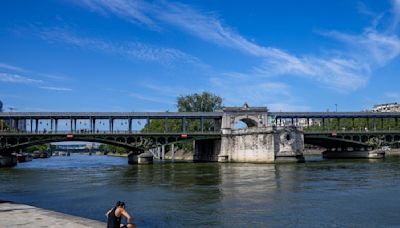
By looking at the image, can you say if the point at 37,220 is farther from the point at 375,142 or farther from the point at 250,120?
the point at 375,142

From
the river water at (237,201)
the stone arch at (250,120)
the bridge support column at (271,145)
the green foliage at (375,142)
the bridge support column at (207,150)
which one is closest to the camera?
the river water at (237,201)

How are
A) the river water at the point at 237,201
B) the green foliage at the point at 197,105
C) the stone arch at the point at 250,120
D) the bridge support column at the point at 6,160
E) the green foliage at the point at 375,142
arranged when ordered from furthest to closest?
the green foliage at the point at 197,105
the green foliage at the point at 375,142
the stone arch at the point at 250,120
the bridge support column at the point at 6,160
the river water at the point at 237,201

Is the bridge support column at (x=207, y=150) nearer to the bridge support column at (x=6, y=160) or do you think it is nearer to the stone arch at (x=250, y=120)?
the stone arch at (x=250, y=120)

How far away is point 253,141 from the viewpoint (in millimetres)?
78750

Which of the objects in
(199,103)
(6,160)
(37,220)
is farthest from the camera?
(199,103)

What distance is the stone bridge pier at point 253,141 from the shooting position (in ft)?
246

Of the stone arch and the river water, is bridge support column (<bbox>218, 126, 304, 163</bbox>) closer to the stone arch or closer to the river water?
the stone arch

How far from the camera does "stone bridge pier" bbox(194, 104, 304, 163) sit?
246 feet

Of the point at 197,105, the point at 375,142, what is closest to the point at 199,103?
the point at 197,105

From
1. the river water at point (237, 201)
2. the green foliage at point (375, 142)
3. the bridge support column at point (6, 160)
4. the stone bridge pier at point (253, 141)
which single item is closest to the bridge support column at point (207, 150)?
the stone bridge pier at point (253, 141)

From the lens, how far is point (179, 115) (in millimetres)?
89875

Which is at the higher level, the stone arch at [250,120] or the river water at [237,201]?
the stone arch at [250,120]

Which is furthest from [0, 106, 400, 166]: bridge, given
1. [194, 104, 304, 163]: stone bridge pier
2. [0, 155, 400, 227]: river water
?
[0, 155, 400, 227]: river water

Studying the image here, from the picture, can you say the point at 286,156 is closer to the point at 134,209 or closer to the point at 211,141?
the point at 211,141
